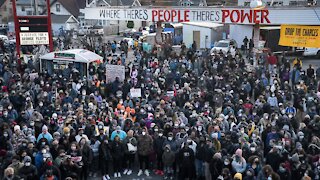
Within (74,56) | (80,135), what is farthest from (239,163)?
(74,56)

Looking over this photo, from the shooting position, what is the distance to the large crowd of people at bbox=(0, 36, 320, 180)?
36.9 ft

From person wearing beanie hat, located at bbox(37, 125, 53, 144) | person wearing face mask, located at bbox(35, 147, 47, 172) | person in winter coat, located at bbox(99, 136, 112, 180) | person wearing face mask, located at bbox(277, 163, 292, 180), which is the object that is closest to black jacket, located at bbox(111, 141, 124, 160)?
person in winter coat, located at bbox(99, 136, 112, 180)

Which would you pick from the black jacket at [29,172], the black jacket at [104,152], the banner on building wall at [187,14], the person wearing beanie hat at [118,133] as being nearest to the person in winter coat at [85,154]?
the black jacket at [104,152]

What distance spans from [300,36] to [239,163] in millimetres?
12338

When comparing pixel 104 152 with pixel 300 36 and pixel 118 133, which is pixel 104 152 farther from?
pixel 300 36

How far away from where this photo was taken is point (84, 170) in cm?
→ 1228

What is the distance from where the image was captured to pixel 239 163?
1091 cm

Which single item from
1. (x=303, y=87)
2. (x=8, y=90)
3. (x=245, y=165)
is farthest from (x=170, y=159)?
(x=8, y=90)

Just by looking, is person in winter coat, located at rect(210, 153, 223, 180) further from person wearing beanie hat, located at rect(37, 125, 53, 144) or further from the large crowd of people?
person wearing beanie hat, located at rect(37, 125, 53, 144)

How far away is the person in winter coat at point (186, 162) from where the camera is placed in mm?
11932

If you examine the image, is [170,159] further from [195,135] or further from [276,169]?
[276,169]

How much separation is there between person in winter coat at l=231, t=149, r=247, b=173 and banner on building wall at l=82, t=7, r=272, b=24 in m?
13.0

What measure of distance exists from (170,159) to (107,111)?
3496 mm

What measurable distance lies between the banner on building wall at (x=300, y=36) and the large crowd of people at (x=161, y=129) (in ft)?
7.06
